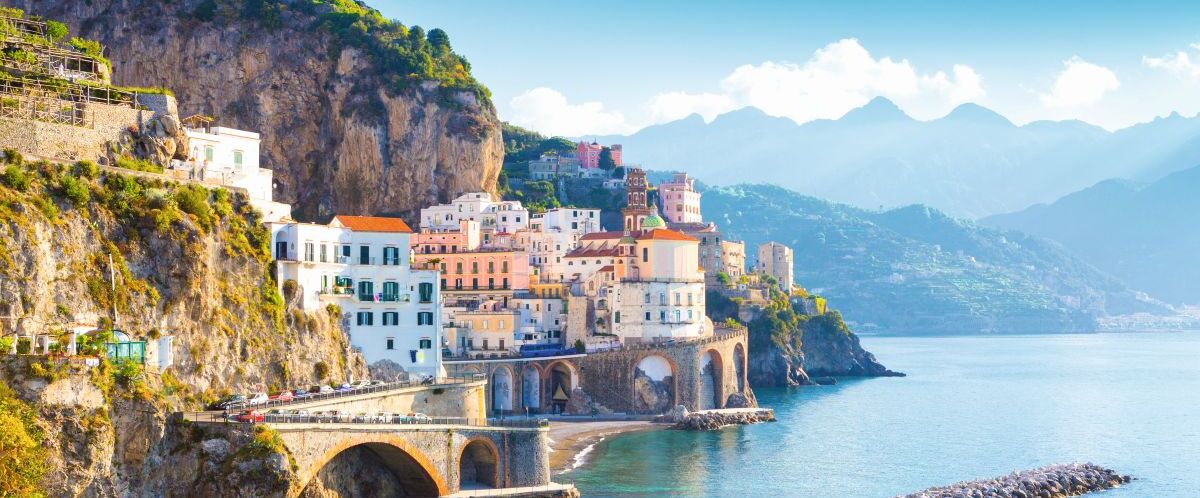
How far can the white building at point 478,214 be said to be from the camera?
138875 millimetres

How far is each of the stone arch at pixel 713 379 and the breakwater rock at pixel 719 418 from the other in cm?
164

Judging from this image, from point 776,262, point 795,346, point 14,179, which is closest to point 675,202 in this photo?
point 776,262

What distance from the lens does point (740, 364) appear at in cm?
12381

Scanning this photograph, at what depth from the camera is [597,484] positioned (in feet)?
265

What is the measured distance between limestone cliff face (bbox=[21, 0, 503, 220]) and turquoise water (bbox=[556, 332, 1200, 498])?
1576 inches

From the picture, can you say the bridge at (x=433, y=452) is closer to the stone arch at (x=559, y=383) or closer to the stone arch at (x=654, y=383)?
the stone arch at (x=559, y=383)

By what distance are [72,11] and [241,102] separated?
17.7 m

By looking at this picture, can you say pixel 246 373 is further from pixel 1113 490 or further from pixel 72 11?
Answer: pixel 72 11

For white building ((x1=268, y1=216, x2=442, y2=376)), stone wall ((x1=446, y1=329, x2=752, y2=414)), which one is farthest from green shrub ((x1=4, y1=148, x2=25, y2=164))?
stone wall ((x1=446, y1=329, x2=752, y2=414))

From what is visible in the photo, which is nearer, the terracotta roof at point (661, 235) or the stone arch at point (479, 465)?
the stone arch at point (479, 465)

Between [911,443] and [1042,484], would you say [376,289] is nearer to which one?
[1042,484]

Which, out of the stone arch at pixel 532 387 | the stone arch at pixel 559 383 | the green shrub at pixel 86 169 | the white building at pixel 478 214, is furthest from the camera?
the white building at pixel 478 214

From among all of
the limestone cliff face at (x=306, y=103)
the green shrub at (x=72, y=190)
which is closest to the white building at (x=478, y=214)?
the limestone cliff face at (x=306, y=103)

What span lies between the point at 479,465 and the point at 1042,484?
109 ft
